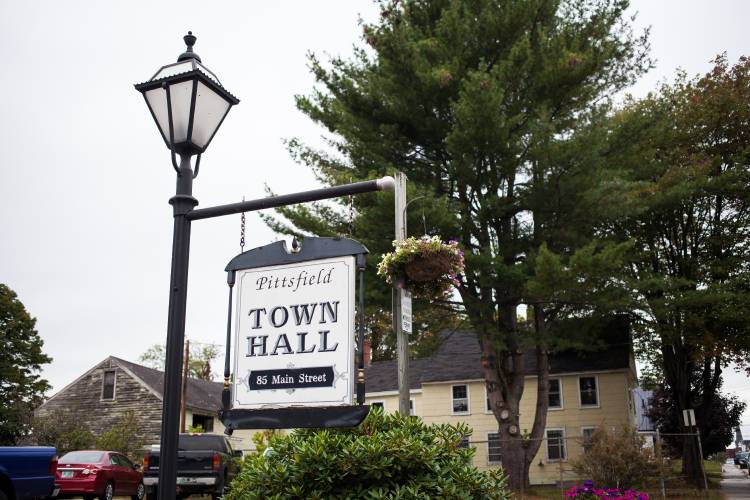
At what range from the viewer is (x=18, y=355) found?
4334 centimetres

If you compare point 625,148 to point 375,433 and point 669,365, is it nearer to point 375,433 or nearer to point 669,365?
point 669,365

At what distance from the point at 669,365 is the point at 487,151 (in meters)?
18.7

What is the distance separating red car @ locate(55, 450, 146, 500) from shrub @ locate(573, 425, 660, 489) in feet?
40.1

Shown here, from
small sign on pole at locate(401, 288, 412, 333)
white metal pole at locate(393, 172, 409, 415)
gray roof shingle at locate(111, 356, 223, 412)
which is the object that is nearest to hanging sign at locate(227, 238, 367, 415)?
small sign on pole at locate(401, 288, 412, 333)

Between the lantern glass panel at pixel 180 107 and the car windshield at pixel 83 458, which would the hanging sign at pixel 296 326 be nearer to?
the lantern glass panel at pixel 180 107

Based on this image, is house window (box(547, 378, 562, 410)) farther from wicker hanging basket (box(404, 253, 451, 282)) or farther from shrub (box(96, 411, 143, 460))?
wicker hanging basket (box(404, 253, 451, 282))

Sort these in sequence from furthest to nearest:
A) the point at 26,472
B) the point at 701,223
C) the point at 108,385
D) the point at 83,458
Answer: the point at 108,385 → the point at 701,223 → the point at 83,458 → the point at 26,472

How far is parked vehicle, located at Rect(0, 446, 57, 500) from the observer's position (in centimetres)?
1054

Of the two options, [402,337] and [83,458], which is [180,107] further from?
[83,458]

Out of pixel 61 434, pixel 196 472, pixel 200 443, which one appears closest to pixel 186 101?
pixel 196 472

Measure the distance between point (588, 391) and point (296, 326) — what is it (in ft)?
112

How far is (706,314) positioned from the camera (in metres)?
29.2

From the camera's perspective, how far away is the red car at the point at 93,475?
61.3 ft

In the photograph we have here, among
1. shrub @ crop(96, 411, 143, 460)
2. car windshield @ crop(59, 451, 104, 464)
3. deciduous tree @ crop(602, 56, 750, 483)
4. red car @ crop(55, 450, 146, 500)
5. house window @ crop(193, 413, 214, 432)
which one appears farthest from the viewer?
house window @ crop(193, 413, 214, 432)
